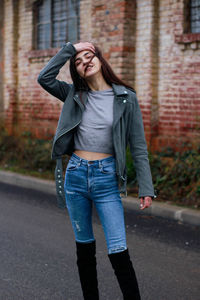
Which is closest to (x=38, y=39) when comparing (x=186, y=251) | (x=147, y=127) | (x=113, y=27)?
(x=113, y=27)

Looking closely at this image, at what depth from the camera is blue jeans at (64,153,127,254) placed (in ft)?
10.9

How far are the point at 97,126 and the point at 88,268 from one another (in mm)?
980

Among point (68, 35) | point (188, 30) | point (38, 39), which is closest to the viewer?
point (188, 30)

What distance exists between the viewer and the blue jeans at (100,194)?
3334 millimetres

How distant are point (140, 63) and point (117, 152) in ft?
22.4

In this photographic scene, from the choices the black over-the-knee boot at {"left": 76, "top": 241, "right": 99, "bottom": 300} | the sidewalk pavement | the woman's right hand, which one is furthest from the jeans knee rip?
the sidewalk pavement

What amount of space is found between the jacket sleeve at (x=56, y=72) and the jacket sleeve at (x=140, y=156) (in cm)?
55

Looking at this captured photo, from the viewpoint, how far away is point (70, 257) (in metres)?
5.25

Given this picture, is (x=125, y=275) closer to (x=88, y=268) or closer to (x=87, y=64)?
(x=88, y=268)

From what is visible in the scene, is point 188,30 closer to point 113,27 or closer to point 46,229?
point 113,27

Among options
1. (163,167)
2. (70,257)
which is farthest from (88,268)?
(163,167)

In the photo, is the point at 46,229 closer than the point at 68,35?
Yes

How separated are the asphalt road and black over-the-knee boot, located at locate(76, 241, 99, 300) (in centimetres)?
63

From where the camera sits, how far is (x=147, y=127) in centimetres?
973
